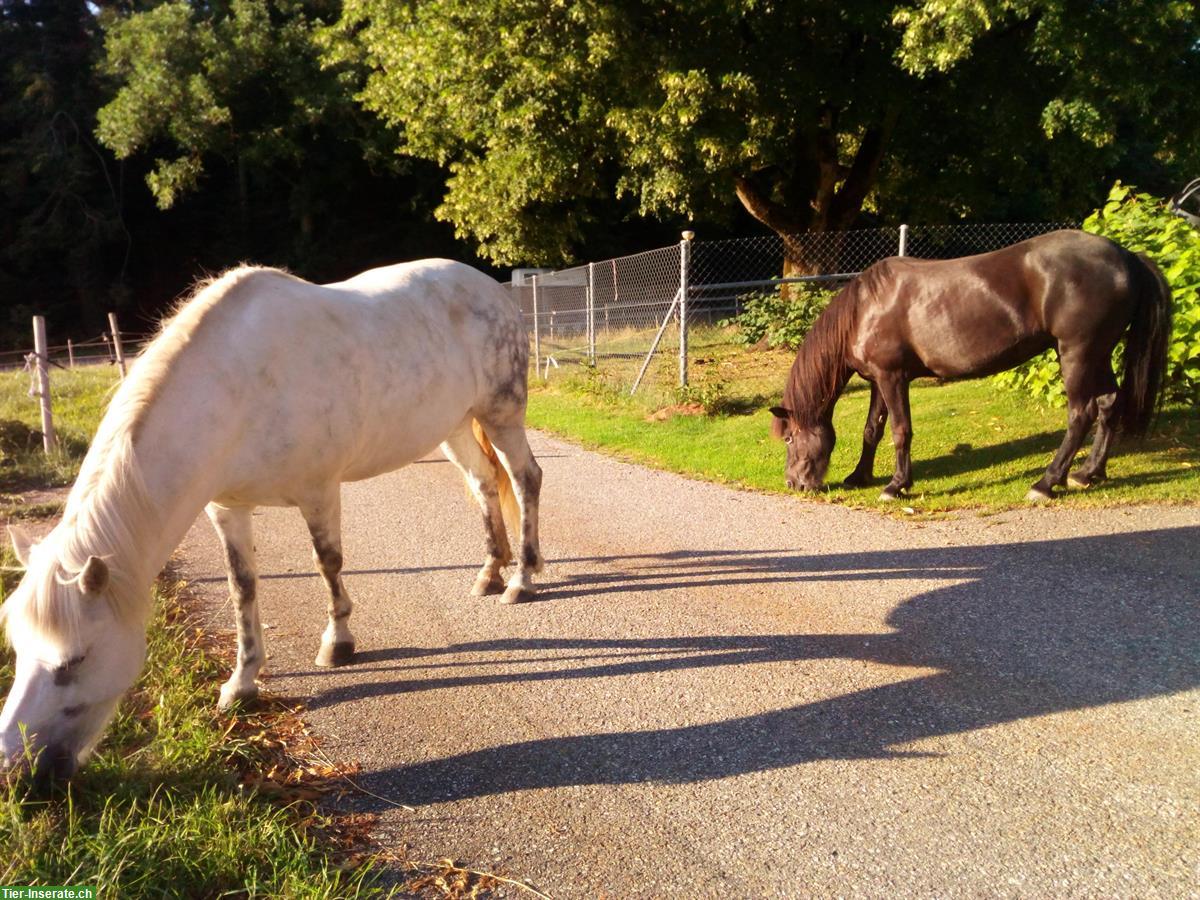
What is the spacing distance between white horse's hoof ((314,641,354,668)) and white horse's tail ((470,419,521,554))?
4.60 feet

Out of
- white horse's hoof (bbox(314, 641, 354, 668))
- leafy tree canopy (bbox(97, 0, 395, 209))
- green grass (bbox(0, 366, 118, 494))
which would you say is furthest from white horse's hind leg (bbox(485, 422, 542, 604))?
leafy tree canopy (bbox(97, 0, 395, 209))

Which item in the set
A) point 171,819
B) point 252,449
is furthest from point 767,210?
point 171,819

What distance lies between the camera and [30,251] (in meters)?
28.8

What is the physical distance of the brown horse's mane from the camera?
22.7ft

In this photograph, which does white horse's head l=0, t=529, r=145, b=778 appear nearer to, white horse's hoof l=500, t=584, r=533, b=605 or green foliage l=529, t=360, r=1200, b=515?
white horse's hoof l=500, t=584, r=533, b=605

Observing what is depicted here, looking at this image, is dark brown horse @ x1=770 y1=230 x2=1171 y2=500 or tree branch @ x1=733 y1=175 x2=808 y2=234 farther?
tree branch @ x1=733 y1=175 x2=808 y2=234

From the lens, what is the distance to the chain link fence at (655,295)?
12.5 metres

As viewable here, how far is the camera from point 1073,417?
6.16 metres

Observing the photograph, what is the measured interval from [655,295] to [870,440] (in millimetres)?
8308

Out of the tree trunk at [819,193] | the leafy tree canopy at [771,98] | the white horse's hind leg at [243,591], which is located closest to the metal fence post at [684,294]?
the leafy tree canopy at [771,98]

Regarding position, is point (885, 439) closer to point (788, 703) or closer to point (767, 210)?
point (788, 703)

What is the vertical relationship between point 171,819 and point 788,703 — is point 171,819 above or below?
above

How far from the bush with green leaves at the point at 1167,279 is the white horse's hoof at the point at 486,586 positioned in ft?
17.9

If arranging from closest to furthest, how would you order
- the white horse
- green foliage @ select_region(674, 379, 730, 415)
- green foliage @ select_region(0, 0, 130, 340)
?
1. the white horse
2. green foliage @ select_region(674, 379, 730, 415)
3. green foliage @ select_region(0, 0, 130, 340)
